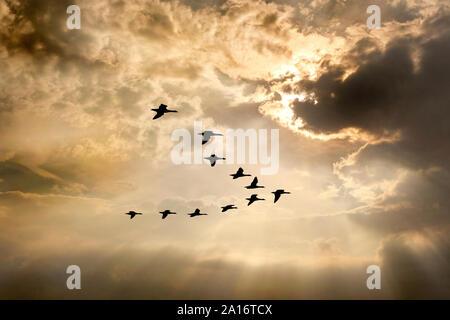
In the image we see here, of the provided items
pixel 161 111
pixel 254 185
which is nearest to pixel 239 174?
pixel 254 185

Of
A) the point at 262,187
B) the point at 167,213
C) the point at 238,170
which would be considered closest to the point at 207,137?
the point at 238,170

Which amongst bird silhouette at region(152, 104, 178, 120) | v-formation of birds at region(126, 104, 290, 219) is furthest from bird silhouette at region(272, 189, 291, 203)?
bird silhouette at region(152, 104, 178, 120)

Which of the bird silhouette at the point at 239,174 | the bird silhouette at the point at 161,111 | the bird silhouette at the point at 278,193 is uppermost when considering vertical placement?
the bird silhouette at the point at 161,111

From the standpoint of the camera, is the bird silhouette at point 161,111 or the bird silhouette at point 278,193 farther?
the bird silhouette at point 278,193

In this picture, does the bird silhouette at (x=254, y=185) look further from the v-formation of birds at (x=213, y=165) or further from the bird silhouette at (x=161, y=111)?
the bird silhouette at (x=161, y=111)

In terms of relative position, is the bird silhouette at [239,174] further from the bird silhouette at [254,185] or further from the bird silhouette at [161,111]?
the bird silhouette at [161,111]

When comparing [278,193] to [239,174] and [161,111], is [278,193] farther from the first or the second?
[161,111]

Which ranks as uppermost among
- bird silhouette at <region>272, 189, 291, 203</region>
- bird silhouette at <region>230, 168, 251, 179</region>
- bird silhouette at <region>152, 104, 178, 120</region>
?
bird silhouette at <region>152, 104, 178, 120</region>

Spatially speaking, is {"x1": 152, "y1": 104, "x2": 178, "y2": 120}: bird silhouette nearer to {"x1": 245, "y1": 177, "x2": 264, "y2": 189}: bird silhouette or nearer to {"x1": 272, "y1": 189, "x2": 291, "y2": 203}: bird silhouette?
{"x1": 245, "y1": 177, "x2": 264, "y2": 189}: bird silhouette

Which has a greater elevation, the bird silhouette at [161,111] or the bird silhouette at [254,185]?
the bird silhouette at [161,111]

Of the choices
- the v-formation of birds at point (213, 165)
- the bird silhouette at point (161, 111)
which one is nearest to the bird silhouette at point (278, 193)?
the v-formation of birds at point (213, 165)
